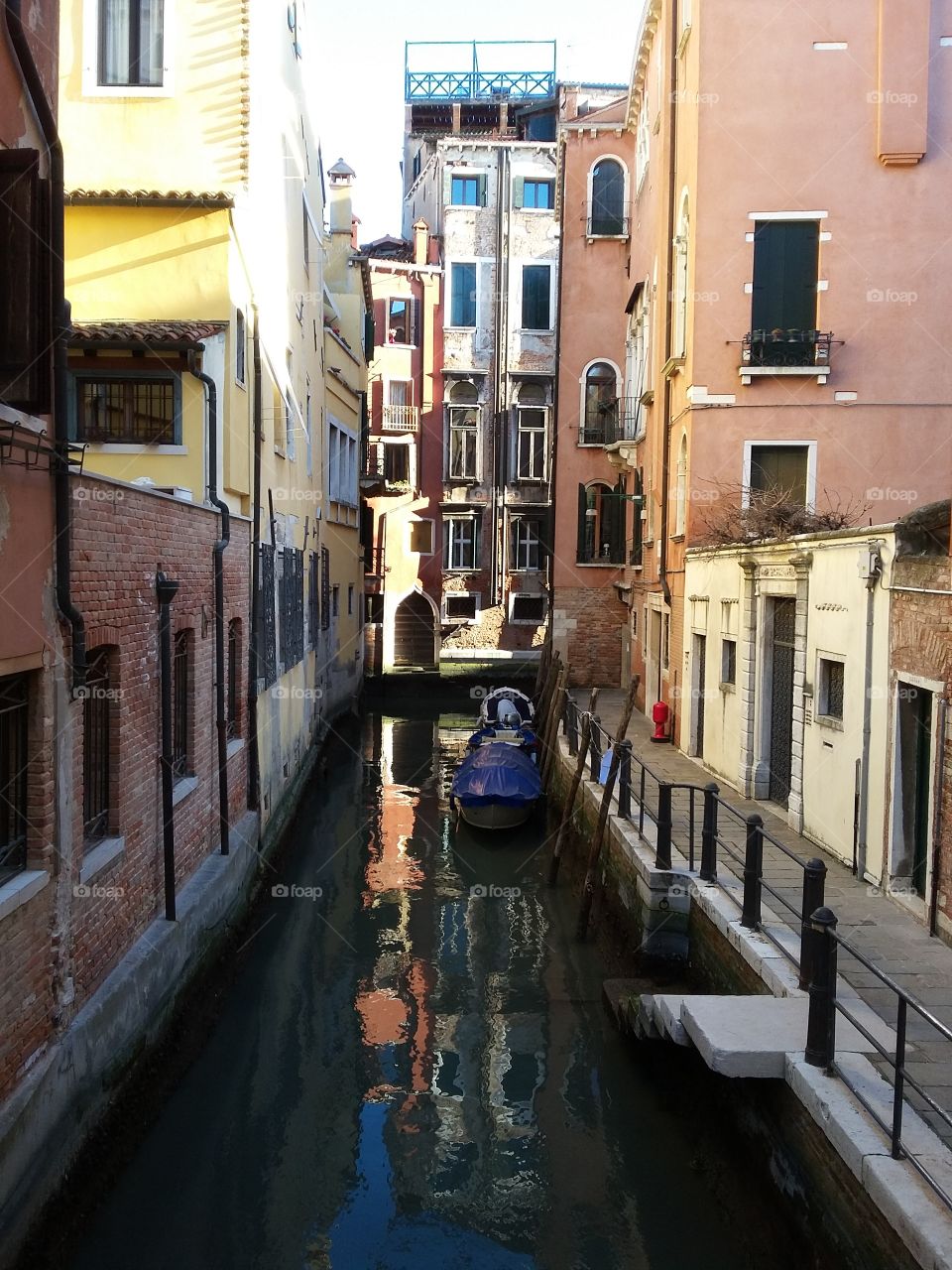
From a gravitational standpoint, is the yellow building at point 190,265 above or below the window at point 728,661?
above

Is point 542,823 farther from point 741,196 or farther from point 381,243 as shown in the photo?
point 381,243

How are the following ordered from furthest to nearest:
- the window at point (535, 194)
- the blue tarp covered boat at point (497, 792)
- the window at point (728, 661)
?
the window at point (535, 194) → the blue tarp covered boat at point (497, 792) → the window at point (728, 661)

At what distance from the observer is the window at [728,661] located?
1453cm

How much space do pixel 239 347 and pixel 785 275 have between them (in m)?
7.84

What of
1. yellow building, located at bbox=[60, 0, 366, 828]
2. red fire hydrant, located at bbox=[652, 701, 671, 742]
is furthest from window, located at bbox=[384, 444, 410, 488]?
yellow building, located at bbox=[60, 0, 366, 828]

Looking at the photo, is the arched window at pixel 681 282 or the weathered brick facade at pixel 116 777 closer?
the weathered brick facade at pixel 116 777

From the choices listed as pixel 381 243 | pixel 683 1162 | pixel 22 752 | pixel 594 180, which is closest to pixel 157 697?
pixel 22 752

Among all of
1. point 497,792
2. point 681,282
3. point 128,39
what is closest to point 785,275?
point 681,282

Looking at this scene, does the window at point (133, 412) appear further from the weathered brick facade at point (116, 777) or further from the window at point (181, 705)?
the window at point (181, 705)

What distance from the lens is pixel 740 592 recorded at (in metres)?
13.9

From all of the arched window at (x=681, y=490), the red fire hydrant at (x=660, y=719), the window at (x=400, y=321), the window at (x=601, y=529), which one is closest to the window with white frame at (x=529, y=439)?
the window at (x=400, y=321)

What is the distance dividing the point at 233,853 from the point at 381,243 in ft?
96.1

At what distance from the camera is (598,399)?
27.1 m

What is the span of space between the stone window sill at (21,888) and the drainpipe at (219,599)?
15.9ft
